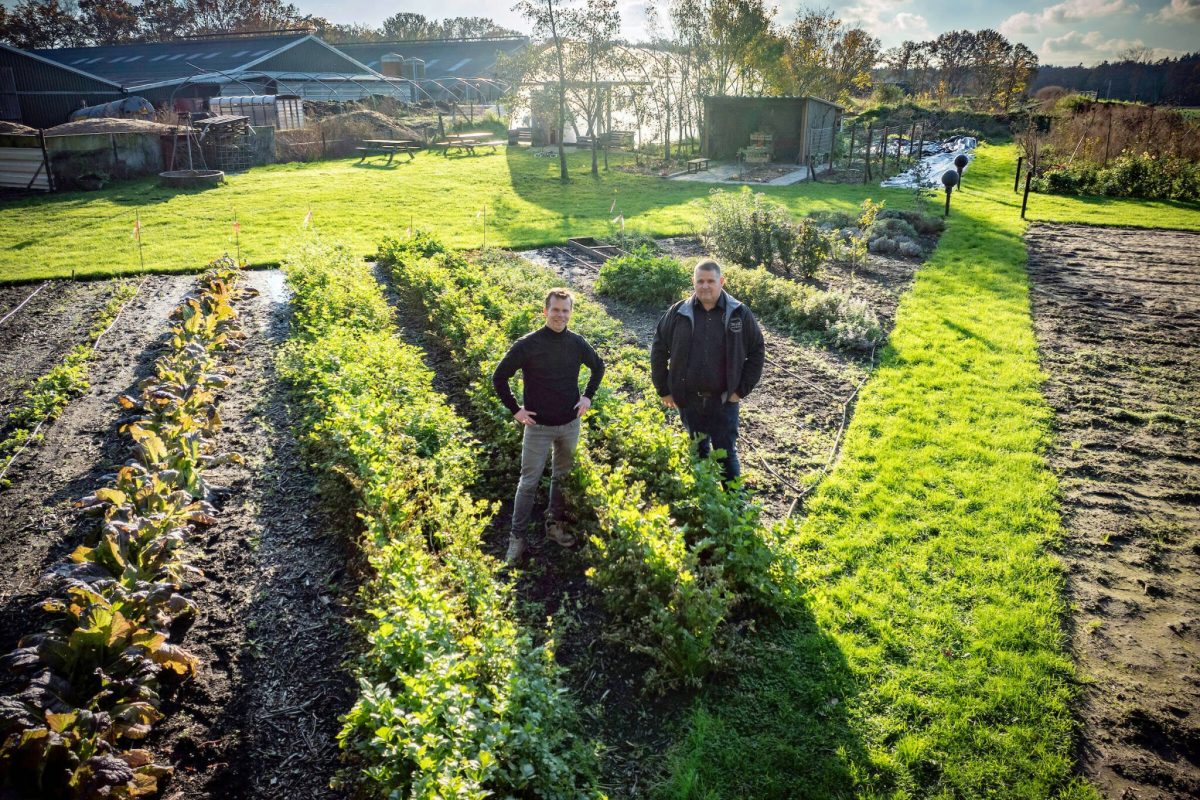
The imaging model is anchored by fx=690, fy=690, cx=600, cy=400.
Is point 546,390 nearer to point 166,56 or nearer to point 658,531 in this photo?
point 658,531

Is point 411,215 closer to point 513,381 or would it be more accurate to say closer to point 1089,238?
point 513,381

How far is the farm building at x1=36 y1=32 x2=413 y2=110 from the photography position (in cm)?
3850

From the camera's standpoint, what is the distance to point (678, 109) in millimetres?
35281

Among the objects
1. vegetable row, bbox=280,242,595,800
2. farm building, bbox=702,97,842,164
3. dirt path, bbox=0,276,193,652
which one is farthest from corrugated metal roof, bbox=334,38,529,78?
vegetable row, bbox=280,242,595,800

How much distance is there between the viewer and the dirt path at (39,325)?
9234mm

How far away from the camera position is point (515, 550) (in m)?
5.63

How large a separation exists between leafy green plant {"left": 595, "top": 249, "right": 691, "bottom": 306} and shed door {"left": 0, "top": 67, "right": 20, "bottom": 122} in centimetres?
3667

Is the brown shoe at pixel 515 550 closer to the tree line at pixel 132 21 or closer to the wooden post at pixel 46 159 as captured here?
the wooden post at pixel 46 159

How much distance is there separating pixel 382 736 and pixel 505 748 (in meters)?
0.62

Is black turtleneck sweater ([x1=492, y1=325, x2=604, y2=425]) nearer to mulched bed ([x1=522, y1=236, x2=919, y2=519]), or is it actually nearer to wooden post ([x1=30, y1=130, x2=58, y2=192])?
mulched bed ([x1=522, y1=236, x2=919, y2=519])

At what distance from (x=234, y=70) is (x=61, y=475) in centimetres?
4103

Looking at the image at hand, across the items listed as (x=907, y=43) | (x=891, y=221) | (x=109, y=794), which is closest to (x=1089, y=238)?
(x=891, y=221)

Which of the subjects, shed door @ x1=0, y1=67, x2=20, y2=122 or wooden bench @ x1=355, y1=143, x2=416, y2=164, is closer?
wooden bench @ x1=355, y1=143, x2=416, y2=164

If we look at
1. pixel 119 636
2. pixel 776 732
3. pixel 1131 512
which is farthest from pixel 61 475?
pixel 1131 512
